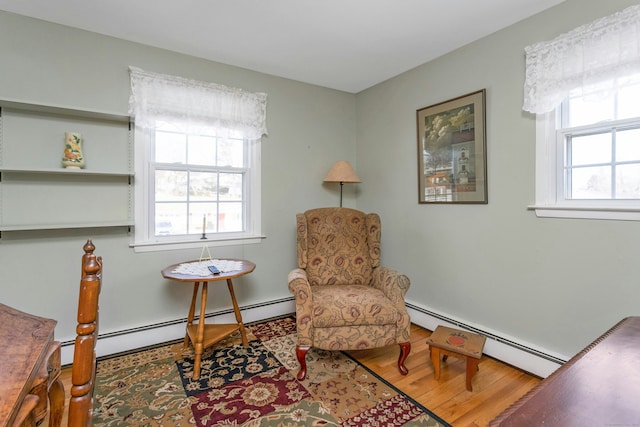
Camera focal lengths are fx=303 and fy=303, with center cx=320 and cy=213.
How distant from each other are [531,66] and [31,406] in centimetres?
277

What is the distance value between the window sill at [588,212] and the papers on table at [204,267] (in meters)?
2.10

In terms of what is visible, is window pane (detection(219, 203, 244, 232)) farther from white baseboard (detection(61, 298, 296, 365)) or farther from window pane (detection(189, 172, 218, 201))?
white baseboard (detection(61, 298, 296, 365))

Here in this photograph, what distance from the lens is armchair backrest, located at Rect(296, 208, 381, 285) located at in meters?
2.48

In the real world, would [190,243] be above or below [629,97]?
below

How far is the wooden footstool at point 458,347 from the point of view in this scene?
71.2 inches

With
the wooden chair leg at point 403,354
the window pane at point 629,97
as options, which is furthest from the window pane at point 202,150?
the window pane at point 629,97

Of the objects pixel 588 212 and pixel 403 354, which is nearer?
pixel 588 212

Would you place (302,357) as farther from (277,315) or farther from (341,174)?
(341,174)

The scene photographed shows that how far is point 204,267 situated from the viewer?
2.25m

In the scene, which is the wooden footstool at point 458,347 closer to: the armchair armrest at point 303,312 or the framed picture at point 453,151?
the armchair armrest at point 303,312

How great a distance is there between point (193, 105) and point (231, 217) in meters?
1.01

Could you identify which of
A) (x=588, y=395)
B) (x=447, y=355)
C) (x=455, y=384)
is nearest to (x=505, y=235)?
(x=447, y=355)

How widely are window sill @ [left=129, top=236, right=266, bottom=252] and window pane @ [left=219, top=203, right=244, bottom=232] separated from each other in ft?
0.42

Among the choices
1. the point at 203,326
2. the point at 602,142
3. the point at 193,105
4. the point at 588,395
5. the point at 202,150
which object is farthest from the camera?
the point at 202,150
